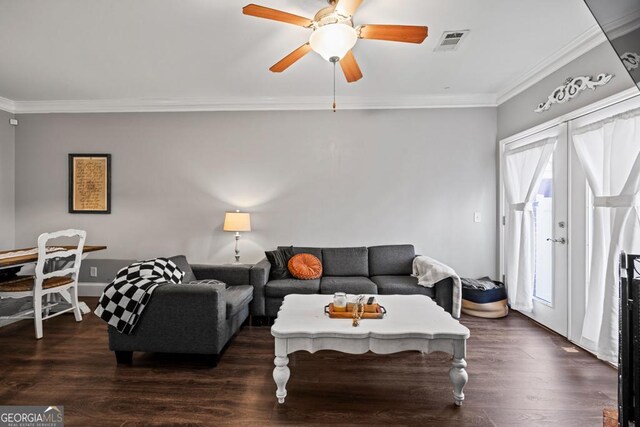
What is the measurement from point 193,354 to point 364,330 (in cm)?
145

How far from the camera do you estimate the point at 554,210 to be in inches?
113

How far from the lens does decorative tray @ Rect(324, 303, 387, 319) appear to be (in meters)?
1.99

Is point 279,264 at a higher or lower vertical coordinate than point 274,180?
lower

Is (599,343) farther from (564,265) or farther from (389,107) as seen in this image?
(389,107)

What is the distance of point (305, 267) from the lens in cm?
331

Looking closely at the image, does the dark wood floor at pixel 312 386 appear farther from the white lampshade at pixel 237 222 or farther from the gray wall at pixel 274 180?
the gray wall at pixel 274 180

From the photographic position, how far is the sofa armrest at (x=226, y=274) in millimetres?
3088

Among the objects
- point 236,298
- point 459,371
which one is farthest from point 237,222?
point 459,371

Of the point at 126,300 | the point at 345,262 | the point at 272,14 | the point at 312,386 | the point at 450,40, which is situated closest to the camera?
the point at 272,14

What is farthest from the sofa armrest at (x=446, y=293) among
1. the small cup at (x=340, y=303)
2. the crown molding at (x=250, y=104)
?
the crown molding at (x=250, y=104)

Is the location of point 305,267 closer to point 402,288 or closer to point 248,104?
point 402,288

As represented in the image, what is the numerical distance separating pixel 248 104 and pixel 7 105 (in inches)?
126

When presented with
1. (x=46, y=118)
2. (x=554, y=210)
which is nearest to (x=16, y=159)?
(x=46, y=118)

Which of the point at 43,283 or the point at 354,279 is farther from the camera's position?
the point at 354,279
